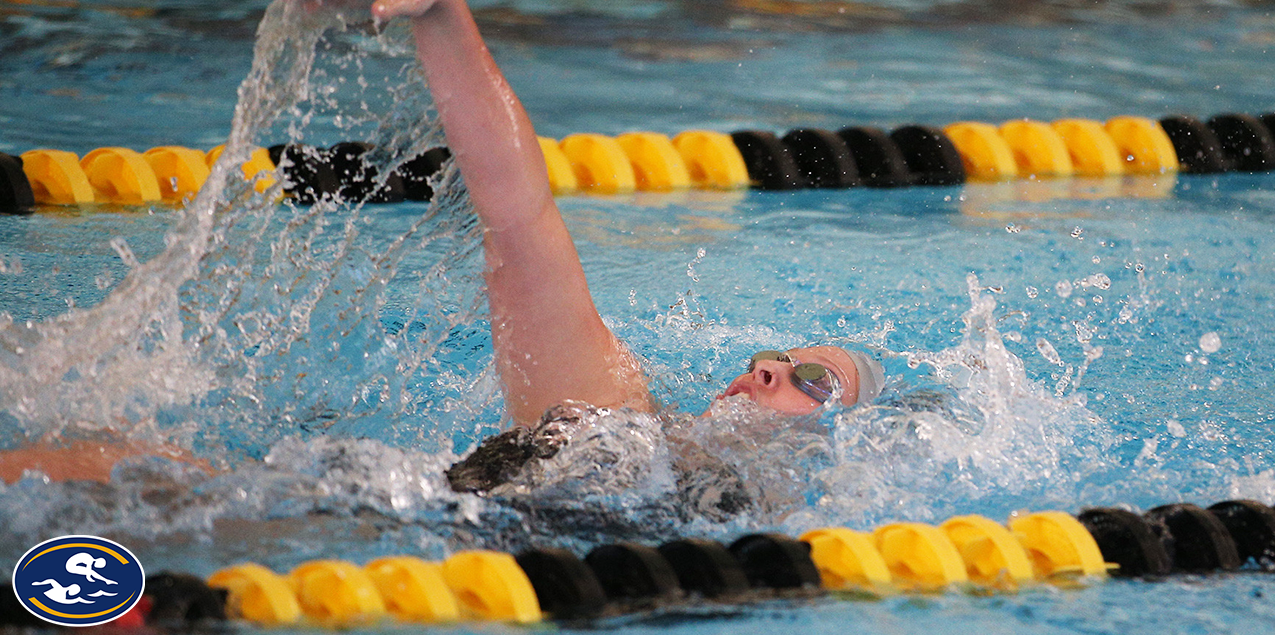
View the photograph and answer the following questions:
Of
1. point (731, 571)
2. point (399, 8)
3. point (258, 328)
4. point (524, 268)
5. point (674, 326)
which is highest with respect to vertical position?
point (399, 8)

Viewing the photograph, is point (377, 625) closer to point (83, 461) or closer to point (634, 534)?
point (634, 534)

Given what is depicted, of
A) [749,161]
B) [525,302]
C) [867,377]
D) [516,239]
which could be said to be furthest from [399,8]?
[749,161]

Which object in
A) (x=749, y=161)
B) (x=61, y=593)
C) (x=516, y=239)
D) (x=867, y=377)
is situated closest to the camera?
(x=61, y=593)

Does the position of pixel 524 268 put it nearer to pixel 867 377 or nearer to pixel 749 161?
pixel 867 377

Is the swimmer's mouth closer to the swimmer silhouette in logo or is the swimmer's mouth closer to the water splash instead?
the water splash

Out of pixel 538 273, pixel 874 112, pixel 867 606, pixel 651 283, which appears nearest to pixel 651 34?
pixel 874 112

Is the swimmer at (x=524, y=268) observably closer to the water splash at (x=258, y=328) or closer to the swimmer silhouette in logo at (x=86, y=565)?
the water splash at (x=258, y=328)

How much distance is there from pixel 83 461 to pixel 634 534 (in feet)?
2.69

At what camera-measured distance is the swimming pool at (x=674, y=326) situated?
1.85m

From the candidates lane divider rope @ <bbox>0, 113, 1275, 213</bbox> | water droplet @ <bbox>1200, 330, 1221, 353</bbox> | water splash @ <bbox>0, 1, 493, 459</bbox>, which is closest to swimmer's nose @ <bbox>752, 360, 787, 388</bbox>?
water splash @ <bbox>0, 1, 493, 459</bbox>

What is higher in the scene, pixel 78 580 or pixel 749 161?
pixel 749 161

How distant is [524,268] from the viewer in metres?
2.01

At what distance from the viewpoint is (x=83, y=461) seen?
187cm

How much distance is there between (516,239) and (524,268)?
0.16ft
